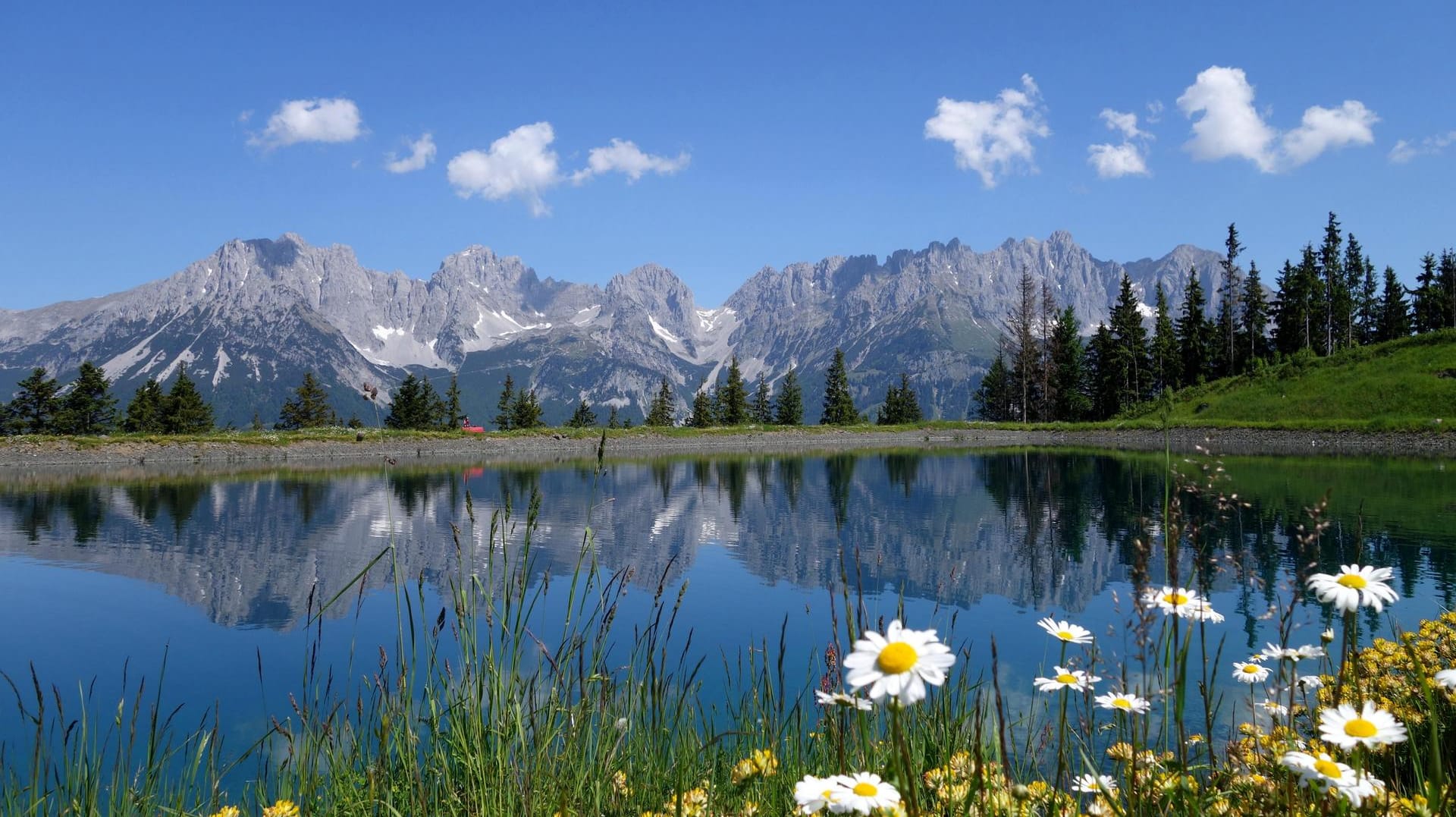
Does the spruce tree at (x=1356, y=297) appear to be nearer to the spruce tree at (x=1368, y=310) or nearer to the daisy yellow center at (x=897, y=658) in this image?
the spruce tree at (x=1368, y=310)

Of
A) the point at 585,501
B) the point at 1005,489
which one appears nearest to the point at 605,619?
the point at 585,501

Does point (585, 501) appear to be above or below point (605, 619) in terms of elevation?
below

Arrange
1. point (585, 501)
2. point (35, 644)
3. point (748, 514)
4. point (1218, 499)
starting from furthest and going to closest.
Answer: point (585, 501), point (748, 514), point (35, 644), point (1218, 499)

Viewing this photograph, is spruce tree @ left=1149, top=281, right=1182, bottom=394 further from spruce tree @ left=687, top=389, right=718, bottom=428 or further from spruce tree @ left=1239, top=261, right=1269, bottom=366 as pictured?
spruce tree @ left=687, top=389, right=718, bottom=428

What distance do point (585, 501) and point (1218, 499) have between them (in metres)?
30.1

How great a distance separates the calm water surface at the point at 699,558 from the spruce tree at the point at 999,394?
6610 centimetres

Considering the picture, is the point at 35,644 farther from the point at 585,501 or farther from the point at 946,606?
the point at 585,501

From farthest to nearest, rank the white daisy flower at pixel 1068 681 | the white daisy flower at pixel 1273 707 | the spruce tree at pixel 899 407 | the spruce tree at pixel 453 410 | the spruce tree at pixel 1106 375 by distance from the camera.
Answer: the spruce tree at pixel 899 407 < the spruce tree at pixel 453 410 < the spruce tree at pixel 1106 375 < the white daisy flower at pixel 1273 707 < the white daisy flower at pixel 1068 681

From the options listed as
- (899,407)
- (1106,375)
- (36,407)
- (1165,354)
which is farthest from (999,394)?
(36,407)

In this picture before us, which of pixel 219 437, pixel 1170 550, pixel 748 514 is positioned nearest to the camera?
pixel 1170 550

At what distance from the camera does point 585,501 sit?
31.6 meters

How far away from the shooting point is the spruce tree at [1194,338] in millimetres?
79750

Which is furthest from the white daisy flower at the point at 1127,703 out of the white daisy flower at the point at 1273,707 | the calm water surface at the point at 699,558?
the white daisy flower at the point at 1273,707

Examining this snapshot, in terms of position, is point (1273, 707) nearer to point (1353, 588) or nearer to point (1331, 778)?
point (1353, 588)
